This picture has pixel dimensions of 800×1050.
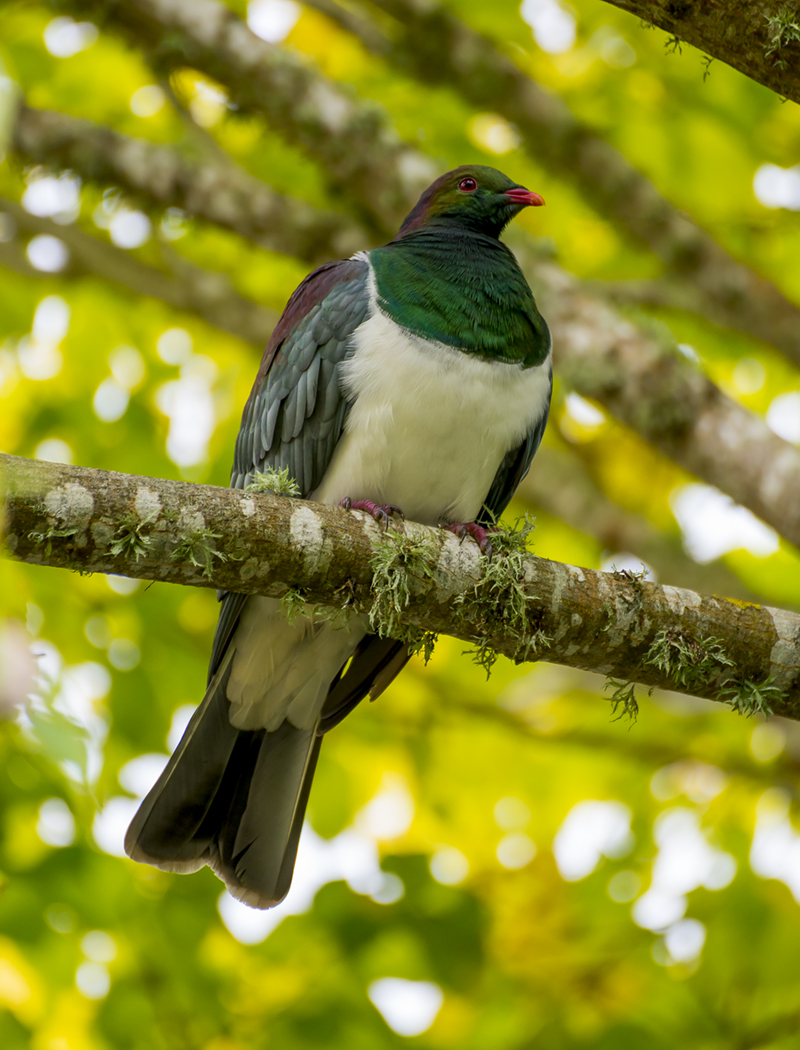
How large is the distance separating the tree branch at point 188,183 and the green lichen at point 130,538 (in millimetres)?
2500

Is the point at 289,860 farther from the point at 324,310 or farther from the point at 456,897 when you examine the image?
the point at 324,310

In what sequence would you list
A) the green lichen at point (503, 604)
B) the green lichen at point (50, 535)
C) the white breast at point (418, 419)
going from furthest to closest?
the white breast at point (418, 419)
the green lichen at point (503, 604)
the green lichen at point (50, 535)

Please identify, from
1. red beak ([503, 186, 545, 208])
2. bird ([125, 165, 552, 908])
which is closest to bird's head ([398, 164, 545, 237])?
red beak ([503, 186, 545, 208])

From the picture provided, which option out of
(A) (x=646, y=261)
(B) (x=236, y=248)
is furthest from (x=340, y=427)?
(B) (x=236, y=248)

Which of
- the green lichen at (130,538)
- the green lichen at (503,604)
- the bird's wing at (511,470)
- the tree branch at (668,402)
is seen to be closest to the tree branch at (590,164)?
the tree branch at (668,402)

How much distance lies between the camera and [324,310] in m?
3.17

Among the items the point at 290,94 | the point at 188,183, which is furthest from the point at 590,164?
the point at 188,183

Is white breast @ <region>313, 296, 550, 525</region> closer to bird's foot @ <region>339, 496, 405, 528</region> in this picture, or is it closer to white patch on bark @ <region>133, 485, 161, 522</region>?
bird's foot @ <region>339, 496, 405, 528</region>

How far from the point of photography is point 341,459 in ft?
10.1

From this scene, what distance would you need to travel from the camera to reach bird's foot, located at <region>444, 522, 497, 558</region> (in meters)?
2.60

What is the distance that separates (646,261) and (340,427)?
265 centimetres

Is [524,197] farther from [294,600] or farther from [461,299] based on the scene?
[294,600]

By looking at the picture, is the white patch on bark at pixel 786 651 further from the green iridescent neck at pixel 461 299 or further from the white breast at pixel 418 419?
the green iridescent neck at pixel 461 299

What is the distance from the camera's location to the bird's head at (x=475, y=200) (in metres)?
3.64
